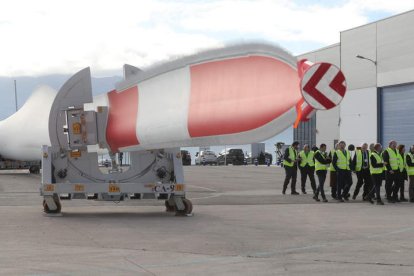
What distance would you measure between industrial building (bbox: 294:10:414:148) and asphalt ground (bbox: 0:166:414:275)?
29.4m

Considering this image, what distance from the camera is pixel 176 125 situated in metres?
9.93

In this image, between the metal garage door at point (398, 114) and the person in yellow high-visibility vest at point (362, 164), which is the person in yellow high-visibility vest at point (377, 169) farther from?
the metal garage door at point (398, 114)

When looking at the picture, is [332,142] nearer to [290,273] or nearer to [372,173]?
[372,173]

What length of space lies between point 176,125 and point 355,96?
41424mm

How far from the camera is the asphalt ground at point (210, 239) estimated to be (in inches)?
315

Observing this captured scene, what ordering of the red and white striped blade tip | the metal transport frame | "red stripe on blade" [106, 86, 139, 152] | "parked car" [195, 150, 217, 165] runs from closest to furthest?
the red and white striped blade tip → "red stripe on blade" [106, 86, 139, 152] → the metal transport frame → "parked car" [195, 150, 217, 165]

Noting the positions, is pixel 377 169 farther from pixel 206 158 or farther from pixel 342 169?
pixel 206 158

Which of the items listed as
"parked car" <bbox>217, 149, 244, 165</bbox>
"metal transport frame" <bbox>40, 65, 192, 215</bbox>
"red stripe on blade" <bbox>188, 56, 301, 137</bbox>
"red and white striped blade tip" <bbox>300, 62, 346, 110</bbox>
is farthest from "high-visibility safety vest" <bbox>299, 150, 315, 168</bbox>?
"parked car" <bbox>217, 149, 244, 165</bbox>

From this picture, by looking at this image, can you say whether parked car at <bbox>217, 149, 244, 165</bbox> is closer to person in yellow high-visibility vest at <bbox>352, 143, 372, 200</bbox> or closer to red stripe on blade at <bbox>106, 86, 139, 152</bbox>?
person in yellow high-visibility vest at <bbox>352, 143, 372, 200</bbox>

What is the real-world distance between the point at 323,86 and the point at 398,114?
4093cm

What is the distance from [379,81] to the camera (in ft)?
154

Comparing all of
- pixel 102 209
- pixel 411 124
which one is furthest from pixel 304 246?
pixel 411 124

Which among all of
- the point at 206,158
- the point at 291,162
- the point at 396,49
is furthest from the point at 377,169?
the point at 206,158

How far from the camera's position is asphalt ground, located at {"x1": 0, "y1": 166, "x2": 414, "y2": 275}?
799 cm
